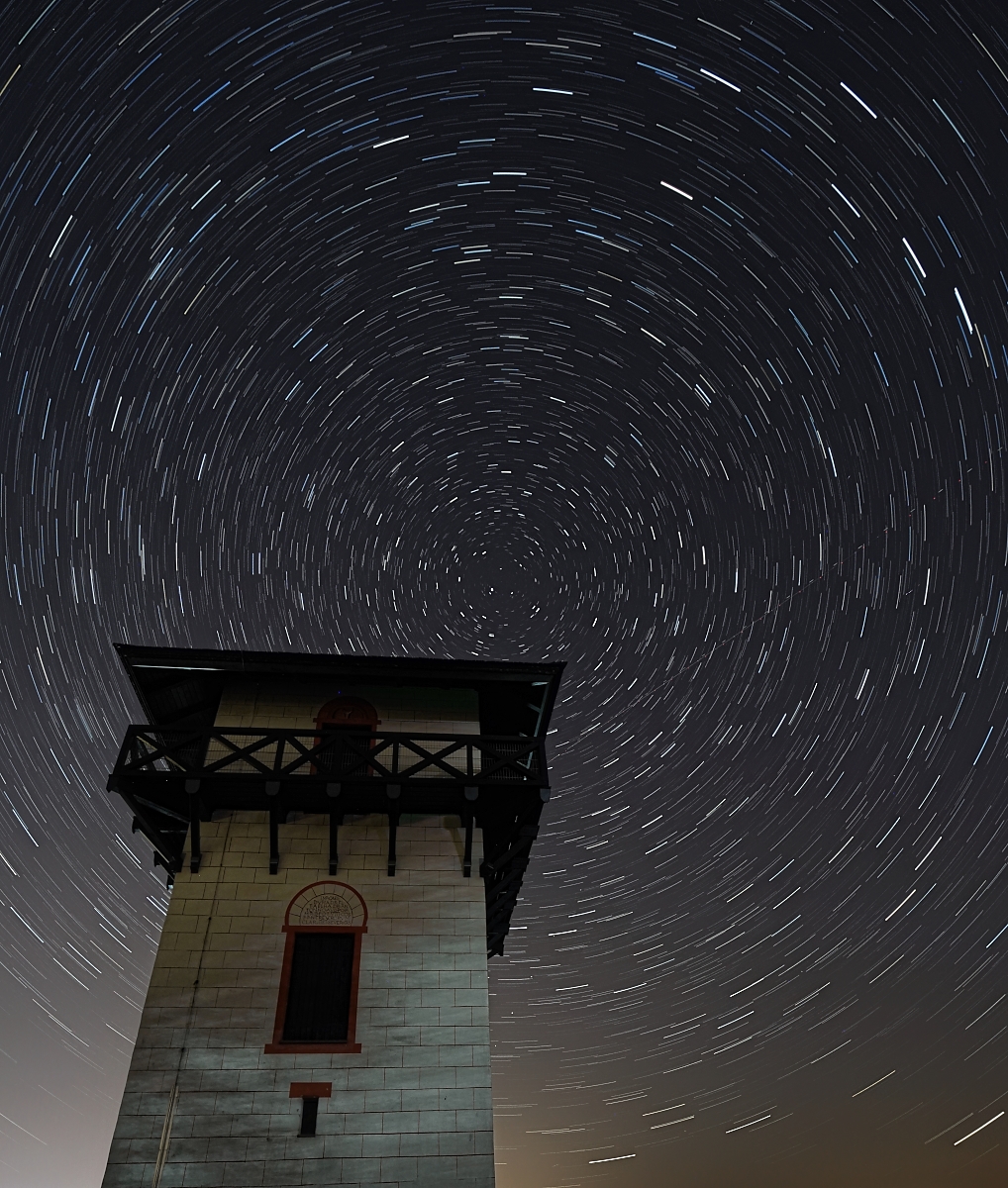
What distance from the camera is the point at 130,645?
16.0 meters

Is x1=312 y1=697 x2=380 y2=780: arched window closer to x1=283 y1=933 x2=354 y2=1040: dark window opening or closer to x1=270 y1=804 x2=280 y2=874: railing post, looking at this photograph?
x1=270 y1=804 x2=280 y2=874: railing post

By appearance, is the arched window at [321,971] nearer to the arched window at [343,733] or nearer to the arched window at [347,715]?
the arched window at [343,733]

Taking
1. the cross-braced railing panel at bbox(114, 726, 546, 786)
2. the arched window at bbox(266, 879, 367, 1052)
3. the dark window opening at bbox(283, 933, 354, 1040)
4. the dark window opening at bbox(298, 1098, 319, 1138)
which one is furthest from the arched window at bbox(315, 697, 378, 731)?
the dark window opening at bbox(298, 1098, 319, 1138)

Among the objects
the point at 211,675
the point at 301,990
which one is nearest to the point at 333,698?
the point at 211,675

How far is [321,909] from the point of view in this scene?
47.3 feet

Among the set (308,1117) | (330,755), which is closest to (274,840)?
(330,755)

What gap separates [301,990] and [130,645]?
288 inches

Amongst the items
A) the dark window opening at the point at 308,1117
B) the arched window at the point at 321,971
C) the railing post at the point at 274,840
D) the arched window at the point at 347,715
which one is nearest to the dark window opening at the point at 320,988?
the arched window at the point at 321,971

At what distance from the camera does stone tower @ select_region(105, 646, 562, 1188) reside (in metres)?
12.0

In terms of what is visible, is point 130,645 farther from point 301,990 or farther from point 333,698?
point 301,990

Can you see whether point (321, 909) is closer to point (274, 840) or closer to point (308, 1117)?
point (274, 840)

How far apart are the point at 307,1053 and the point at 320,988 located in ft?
3.25

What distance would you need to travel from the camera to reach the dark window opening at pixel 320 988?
13.1 m

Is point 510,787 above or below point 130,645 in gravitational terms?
below
